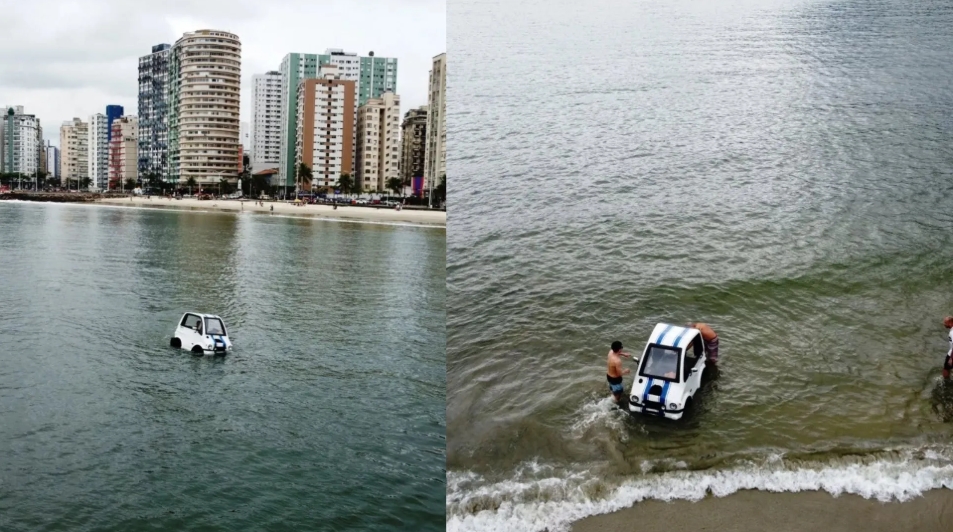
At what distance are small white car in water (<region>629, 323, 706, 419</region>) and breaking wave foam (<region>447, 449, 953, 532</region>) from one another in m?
0.45

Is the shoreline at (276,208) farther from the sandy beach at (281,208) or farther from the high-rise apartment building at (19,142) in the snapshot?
the high-rise apartment building at (19,142)

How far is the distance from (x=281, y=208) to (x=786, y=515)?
32.5m

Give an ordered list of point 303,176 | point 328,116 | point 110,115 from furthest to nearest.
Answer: point 110,115, point 303,176, point 328,116

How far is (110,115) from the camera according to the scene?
41188mm

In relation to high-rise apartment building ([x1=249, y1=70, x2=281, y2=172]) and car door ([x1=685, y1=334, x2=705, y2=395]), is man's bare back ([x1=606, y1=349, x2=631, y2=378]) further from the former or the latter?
high-rise apartment building ([x1=249, y1=70, x2=281, y2=172])

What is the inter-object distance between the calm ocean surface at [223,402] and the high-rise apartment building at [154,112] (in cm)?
2234

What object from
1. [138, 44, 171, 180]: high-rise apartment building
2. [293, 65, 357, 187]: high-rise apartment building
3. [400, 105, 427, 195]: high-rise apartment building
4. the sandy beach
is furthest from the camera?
[138, 44, 171, 180]: high-rise apartment building

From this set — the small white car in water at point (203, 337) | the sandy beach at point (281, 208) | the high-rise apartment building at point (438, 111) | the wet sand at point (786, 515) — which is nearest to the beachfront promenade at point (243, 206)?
the sandy beach at point (281, 208)

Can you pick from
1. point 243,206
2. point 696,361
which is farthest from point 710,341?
point 243,206

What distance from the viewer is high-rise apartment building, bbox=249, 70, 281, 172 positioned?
33.6 meters

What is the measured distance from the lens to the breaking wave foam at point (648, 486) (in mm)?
3471

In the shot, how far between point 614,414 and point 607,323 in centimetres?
102

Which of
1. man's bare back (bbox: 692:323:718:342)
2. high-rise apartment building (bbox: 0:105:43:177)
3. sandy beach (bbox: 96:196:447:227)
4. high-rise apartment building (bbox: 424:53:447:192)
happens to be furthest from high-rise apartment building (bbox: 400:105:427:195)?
high-rise apartment building (bbox: 0:105:43:177)

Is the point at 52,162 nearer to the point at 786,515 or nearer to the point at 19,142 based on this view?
the point at 19,142
